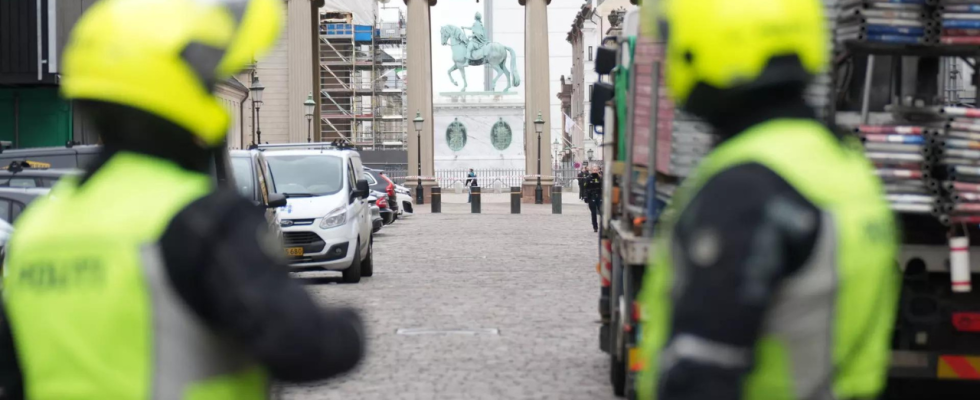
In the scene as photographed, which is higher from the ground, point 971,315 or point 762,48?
point 762,48

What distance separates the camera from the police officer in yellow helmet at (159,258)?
2.50 metres

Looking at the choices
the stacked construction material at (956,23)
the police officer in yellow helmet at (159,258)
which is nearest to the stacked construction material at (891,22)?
the stacked construction material at (956,23)

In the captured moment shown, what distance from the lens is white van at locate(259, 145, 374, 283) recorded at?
1820 centimetres

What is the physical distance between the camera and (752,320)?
8.18 feet

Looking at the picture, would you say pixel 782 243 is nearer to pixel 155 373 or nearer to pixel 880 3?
pixel 155 373

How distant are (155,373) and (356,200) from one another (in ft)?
55.1

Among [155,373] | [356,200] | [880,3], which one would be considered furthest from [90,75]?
[356,200]

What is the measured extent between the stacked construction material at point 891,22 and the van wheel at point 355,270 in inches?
487

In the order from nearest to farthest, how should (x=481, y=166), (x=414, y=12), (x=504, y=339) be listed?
(x=504, y=339) < (x=414, y=12) < (x=481, y=166)

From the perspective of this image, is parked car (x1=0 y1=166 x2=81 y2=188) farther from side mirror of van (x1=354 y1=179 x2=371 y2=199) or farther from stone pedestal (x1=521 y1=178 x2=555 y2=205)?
stone pedestal (x1=521 y1=178 x2=555 y2=205)

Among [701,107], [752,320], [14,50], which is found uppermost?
[14,50]

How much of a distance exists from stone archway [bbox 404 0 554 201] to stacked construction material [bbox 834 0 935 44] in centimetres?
5501

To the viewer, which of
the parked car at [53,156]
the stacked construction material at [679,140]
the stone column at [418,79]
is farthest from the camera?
the stone column at [418,79]

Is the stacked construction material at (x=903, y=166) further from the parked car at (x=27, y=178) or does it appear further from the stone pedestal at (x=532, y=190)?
the stone pedestal at (x=532, y=190)
